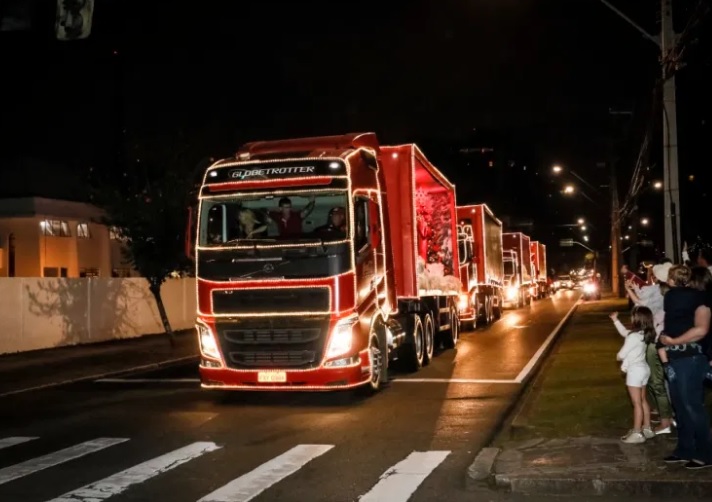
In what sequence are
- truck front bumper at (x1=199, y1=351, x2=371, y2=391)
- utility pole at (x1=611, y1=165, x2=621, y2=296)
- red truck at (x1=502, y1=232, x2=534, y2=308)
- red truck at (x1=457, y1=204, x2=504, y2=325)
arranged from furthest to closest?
utility pole at (x1=611, y1=165, x2=621, y2=296) < red truck at (x1=502, y1=232, x2=534, y2=308) < red truck at (x1=457, y1=204, x2=504, y2=325) < truck front bumper at (x1=199, y1=351, x2=371, y2=391)

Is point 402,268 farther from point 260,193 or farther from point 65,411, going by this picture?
point 65,411

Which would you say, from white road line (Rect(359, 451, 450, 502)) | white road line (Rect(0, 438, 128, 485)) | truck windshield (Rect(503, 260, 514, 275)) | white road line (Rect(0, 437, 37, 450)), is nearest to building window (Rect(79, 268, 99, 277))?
truck windshield (Rect(503, 260, 514, 275))

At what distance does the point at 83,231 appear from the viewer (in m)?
41.9

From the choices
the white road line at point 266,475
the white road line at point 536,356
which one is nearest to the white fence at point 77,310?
the white road line at point 536,356

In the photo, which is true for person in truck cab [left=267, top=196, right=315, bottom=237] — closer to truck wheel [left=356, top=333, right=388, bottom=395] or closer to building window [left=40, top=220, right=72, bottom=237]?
truck wheel [left=356, top=333, right=388, bottom=395]

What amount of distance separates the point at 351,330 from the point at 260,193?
8.06 ft

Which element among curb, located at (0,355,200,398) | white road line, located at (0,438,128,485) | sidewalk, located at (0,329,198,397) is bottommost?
white road line, located at (0,438,128,485)

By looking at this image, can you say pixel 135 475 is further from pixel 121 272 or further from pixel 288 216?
pixel 121 272

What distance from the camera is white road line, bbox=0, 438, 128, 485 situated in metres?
8.69

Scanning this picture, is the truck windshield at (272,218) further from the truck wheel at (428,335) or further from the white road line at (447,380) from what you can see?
the truck wheel at (428,335)

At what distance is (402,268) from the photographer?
1568 centimetres

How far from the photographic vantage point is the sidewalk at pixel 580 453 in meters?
7.34

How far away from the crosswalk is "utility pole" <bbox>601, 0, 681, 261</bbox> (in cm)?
789

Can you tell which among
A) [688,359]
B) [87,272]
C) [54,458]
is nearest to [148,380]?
[54,458]
